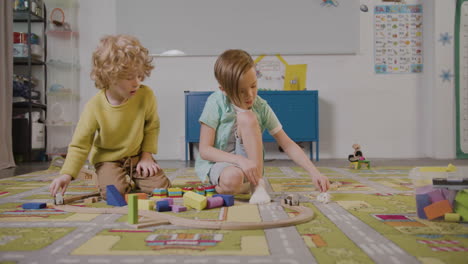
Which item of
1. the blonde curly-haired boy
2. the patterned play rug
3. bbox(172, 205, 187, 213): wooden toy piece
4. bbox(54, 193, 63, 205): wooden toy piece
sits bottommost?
the patterned play rug

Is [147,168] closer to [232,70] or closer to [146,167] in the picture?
[146,167]

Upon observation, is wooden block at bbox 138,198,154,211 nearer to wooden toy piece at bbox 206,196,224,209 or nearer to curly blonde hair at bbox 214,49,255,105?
wooden toy piece at bbox 206,196,224,209

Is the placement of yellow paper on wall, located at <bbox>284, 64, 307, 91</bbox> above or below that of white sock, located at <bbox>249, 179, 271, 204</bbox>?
above

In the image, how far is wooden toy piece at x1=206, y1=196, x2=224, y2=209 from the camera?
1030mm

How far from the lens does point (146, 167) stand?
1368 mm

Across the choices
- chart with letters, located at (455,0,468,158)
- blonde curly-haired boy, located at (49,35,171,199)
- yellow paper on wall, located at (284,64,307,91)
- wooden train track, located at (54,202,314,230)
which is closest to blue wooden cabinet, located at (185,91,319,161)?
yellow paper on wall, located at (284,64,307,91)

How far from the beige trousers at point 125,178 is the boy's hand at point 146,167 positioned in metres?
0.02

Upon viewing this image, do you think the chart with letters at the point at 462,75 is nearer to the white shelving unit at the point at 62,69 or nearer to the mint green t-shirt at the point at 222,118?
the mint green t-shirt at the point at 222,118

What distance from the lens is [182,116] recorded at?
3551mm

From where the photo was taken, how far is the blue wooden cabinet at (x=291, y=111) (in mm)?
3184

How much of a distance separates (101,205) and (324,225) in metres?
0.65

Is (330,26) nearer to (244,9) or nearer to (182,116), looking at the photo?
(244,9)

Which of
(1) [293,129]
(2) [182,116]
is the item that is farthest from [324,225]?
(2) [182,116]

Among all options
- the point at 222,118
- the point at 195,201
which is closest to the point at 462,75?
the point at 222,118
